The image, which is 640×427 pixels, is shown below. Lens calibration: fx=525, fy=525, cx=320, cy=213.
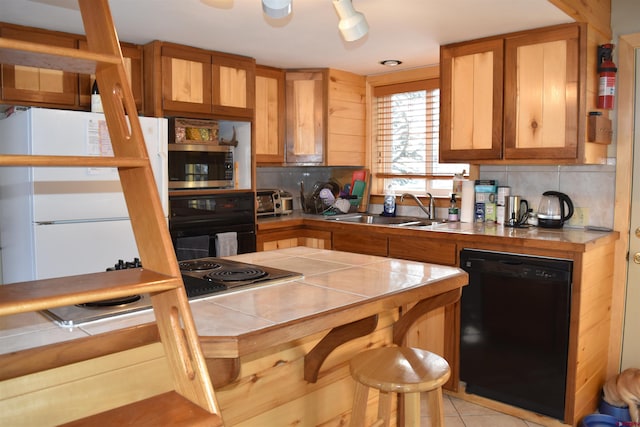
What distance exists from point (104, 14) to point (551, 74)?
2.62m

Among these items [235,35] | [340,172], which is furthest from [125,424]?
[340,172]

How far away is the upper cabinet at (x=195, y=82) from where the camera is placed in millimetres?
3242

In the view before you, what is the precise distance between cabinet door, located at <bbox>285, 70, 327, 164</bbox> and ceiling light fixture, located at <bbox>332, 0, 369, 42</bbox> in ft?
6.63

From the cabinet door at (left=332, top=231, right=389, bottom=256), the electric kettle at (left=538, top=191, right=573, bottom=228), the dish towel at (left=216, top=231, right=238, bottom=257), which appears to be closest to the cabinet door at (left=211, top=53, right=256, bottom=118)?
the dish towel at (left=216, top=231, right=238, bottom=257)

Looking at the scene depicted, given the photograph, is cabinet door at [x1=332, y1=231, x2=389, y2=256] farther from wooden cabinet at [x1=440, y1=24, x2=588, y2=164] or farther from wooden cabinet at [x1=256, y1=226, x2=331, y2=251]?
wooden cabinet at [x1=440, y1=24, x2=588, y2=164]

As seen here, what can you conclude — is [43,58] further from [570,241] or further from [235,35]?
[570,241]

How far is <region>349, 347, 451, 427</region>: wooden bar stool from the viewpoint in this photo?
1.60 m

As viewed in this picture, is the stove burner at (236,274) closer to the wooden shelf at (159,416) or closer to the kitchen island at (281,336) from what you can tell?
the kitchen island at (281,336)

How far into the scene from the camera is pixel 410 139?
4219mm

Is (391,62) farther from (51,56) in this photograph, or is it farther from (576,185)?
(51,56)

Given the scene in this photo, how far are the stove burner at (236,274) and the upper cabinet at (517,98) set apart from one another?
1.96m

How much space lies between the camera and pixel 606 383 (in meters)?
3.01

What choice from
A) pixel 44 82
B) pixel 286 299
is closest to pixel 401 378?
pixel 286 299

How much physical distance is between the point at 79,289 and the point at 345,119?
11.3 ft
